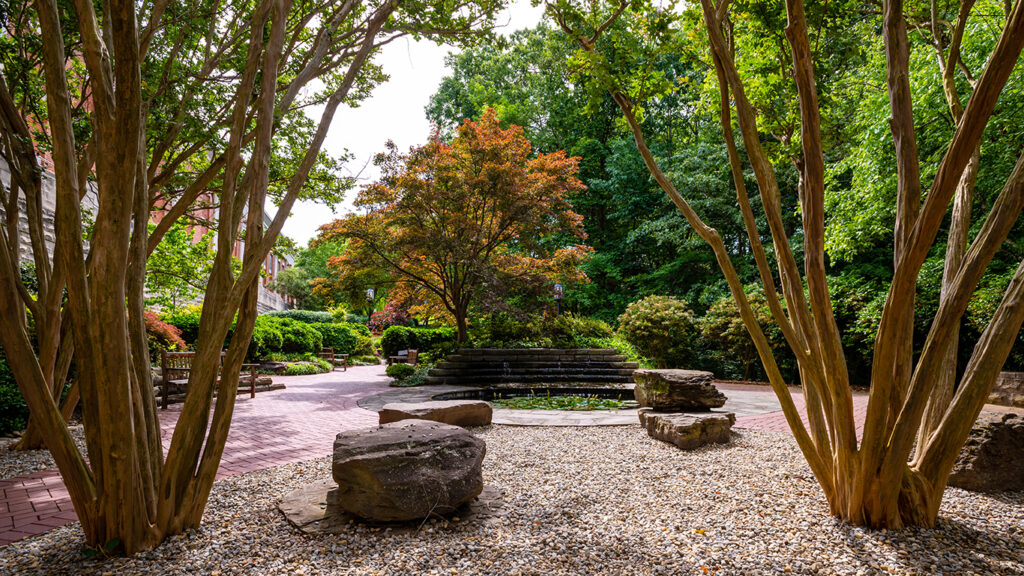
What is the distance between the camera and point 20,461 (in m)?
3.95

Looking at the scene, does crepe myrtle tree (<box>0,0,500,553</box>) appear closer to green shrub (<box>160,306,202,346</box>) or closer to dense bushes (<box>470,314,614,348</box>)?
green shrub (<box>160,306,202,346</box>)

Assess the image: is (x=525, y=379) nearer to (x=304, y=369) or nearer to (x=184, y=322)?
(x=304, y=369)

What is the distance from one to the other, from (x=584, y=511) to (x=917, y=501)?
1.67 m

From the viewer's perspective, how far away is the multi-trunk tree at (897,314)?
83.9 inches

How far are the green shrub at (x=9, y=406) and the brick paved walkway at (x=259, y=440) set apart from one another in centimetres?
120

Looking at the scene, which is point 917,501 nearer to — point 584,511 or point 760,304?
point 584,511

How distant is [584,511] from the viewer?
2.83 metres

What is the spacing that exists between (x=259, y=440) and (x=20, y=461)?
1745mm

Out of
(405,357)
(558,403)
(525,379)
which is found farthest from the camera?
(405,357)

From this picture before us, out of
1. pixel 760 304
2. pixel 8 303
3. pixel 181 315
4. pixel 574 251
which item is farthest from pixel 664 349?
pixel 8 303

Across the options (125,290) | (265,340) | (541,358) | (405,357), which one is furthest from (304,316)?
(125,290)

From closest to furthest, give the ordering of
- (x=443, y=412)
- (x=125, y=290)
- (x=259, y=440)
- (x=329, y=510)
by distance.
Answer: (x=125, y=290) → (x=329, y=510) → (x=259, y=440) → (x=443, y=412)

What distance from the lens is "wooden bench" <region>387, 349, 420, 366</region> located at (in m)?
14.8

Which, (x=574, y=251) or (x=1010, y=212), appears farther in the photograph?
(x=574, y=251)
